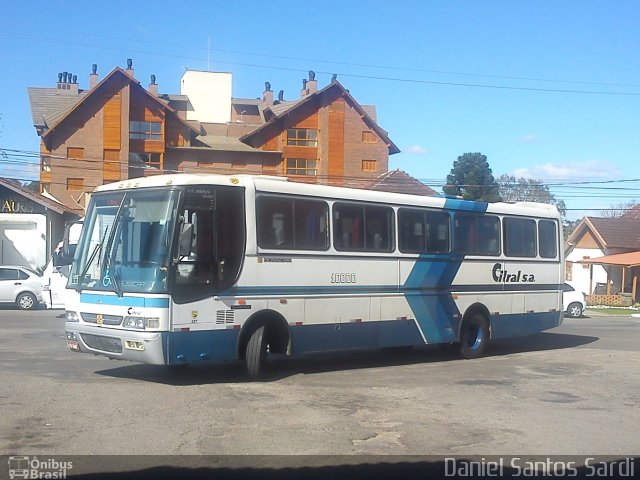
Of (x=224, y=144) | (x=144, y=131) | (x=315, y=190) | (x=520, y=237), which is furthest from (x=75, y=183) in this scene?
(x=315, y=190)

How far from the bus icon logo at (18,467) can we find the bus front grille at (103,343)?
165 inches

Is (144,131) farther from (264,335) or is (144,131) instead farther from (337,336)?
(264,335)

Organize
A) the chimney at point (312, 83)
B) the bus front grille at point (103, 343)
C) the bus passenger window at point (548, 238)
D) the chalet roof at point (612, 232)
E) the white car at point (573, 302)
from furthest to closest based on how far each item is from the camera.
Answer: the chimney at point (312, 83), the chalet roof at point (612, 232), the white car at point (573, 302), the bus passenger window at point (548, 238), the bus front grille at point (103, 343)

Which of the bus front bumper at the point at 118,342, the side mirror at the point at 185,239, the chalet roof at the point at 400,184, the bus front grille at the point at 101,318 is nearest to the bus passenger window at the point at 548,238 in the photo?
the side mirror at the point at 185,239

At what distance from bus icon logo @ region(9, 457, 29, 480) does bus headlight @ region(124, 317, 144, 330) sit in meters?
3.97

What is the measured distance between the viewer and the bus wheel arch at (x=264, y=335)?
12430mm

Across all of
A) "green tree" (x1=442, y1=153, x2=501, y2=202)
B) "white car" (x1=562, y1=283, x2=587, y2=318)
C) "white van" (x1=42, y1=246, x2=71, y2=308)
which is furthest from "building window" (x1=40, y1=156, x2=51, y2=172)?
"white car" (x1=562, y1=283, x2=587, y2=318)

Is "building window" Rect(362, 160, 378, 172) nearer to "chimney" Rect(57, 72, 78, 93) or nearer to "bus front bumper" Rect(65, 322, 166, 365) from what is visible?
"chimney" Rect(57, 72, 78, 93)

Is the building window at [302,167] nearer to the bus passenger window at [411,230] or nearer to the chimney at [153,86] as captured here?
the chimney at [153,86]

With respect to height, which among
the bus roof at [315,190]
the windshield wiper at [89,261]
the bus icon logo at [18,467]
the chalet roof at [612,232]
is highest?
the chalet roof at [612,232]

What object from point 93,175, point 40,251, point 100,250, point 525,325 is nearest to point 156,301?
point 100,250

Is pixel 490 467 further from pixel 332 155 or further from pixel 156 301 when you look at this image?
pixel 332 155

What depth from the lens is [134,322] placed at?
11.5 meters

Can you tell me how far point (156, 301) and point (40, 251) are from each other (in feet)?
99.0
